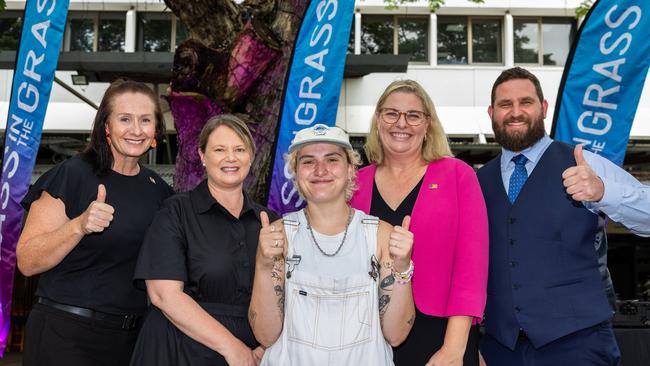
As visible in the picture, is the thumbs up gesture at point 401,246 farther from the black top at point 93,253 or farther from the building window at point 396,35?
the building window at point 396,35

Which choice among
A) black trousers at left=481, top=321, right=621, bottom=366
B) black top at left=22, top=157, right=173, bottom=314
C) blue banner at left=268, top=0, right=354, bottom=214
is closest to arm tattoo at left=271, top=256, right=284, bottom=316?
black top at left=22, top=157, right=173, bottom=314

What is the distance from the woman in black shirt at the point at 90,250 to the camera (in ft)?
10.5

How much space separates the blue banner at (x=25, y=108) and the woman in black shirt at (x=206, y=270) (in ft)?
12.9

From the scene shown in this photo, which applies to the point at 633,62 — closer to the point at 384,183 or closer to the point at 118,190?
the point at 384,183

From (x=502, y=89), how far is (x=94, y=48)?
14.5 metres

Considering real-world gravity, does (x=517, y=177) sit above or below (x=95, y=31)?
below

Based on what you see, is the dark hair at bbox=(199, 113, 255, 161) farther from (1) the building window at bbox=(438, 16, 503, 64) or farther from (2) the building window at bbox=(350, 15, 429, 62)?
(1) the building window at bbox=(438, 16, 503, 64)

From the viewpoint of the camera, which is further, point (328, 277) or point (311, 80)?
point (311, 80)

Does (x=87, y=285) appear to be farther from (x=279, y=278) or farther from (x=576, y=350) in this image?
(x=576, y=350)

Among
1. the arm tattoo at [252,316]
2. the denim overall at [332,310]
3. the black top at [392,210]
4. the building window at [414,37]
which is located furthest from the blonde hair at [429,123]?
the building window at [414,37]

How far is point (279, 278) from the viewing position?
9.18ft

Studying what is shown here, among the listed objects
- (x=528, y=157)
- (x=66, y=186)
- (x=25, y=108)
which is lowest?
(x=66, y=186)

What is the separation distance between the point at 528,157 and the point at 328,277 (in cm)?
168

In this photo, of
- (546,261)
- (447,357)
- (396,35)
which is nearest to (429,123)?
(546,261)
